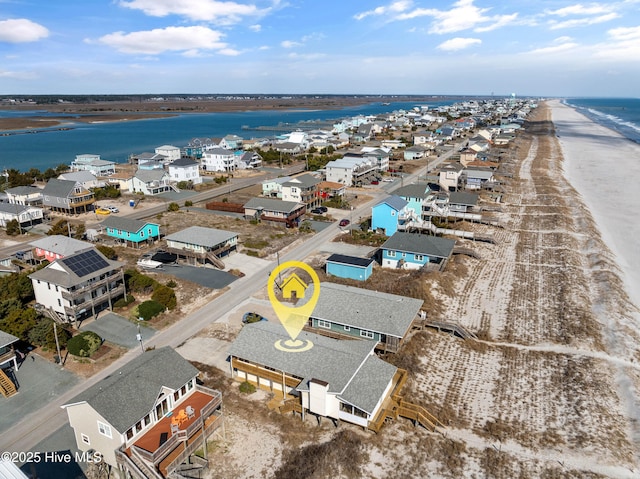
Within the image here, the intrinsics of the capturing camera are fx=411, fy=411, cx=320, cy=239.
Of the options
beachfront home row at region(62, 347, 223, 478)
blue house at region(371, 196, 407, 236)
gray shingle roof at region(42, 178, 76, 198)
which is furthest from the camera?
gray shingle roof at region(42, 178, 76, 198)

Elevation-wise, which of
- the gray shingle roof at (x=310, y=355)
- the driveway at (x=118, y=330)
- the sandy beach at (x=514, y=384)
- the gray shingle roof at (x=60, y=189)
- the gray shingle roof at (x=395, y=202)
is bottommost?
the sandy beach at (x=514, y=384)

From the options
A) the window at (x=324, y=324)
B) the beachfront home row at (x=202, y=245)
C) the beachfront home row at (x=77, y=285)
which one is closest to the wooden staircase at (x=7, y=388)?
the beachfront home row at (x=77, y=285)

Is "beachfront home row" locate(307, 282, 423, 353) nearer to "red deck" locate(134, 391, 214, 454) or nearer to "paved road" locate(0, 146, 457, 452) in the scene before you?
"paved road" locate(0, 146, 457, 452)

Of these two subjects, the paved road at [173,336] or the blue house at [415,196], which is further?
the blue house at [415,196]

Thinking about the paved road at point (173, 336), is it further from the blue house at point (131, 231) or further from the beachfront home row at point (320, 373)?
the blue house at point (131, 231)

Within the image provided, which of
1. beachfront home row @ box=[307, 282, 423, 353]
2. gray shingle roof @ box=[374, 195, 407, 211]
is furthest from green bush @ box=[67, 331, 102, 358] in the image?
gray shingle roof @ box=[374, 195, 407, 211]

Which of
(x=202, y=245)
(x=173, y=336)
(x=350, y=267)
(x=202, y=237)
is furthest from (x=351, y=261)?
(x=173, y=336)

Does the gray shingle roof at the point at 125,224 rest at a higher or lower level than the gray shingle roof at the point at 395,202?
lower
